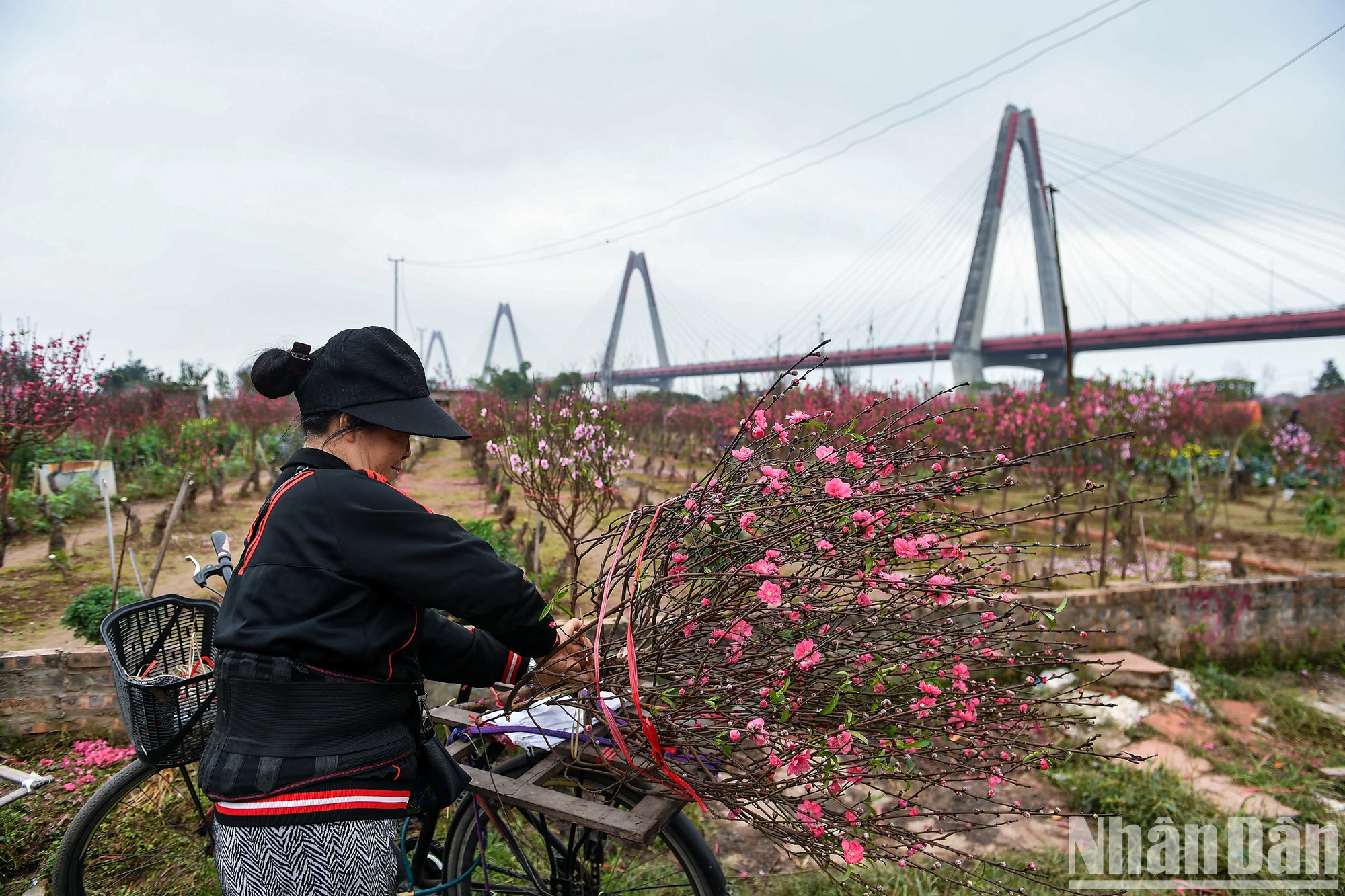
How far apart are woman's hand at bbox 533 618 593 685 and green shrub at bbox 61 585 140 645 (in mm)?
3737

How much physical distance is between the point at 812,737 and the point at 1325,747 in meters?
4.54

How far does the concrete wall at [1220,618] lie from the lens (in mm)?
5176

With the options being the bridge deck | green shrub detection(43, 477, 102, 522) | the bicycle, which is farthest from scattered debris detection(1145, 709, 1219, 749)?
the bridge deck

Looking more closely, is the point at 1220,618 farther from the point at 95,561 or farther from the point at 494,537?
the point at 95,561

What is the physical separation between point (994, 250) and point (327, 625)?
31746 mm

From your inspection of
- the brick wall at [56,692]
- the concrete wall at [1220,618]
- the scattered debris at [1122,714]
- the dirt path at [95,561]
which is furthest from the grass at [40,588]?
the concrete wall at [1220,618]

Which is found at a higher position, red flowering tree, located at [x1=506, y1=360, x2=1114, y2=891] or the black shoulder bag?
red flowering tree, located at [x1=506, y1=360, x2=1114, y2=891]

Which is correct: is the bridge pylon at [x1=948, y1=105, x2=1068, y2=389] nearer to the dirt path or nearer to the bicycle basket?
the dirt path

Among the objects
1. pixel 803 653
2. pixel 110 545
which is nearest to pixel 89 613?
pixel 110 545

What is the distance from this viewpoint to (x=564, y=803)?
1.70m

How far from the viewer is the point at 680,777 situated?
1.58m

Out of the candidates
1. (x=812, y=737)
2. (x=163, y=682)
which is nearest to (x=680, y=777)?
(x=812, y=737)

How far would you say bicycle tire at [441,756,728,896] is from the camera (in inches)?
72.1

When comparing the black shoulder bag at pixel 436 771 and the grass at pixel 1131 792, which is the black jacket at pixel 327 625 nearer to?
the black shoulder bag at pixel 436 771
